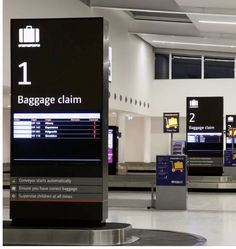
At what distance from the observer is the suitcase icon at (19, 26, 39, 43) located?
8.67 metres

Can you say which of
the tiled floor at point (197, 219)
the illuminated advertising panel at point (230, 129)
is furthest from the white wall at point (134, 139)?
the tiled floor at point (197, 219)

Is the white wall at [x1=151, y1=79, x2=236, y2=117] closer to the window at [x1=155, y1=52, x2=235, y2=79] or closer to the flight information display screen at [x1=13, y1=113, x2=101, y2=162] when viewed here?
the window at [x1=155, y1=52, x2=235, y2=79]

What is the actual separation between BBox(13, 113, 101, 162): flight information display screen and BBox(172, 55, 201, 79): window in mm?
31679

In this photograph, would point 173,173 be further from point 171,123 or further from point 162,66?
point 162,66

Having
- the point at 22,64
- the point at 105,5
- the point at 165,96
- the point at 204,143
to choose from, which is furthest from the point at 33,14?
the point at 165,96

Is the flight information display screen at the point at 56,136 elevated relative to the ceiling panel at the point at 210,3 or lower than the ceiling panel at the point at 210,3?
lower

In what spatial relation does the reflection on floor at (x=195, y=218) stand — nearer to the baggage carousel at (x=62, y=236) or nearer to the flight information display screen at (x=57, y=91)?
the baggage carousel at (x=62, y=236)

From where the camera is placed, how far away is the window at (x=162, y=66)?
4044 cm

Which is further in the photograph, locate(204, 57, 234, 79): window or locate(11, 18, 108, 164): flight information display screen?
locate(204, 57, 234, 79): window

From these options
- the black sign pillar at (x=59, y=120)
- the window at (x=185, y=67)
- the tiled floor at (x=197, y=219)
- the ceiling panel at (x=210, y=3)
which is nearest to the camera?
the black sign pillar at (x=59, y=120)

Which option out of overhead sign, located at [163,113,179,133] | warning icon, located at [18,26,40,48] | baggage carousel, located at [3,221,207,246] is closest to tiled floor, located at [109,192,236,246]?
baggage carousel, located at [3,221,207,246]

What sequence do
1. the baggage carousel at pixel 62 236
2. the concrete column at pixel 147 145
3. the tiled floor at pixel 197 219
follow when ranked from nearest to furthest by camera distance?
the baggage carousel at pixel 62 236, the tiled floor at pixel 197 219, the concrete column at pixel 147 145

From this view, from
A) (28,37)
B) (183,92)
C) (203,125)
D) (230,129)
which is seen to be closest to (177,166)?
(28,37)

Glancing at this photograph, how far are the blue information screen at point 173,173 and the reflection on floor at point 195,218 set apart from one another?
0.73m
